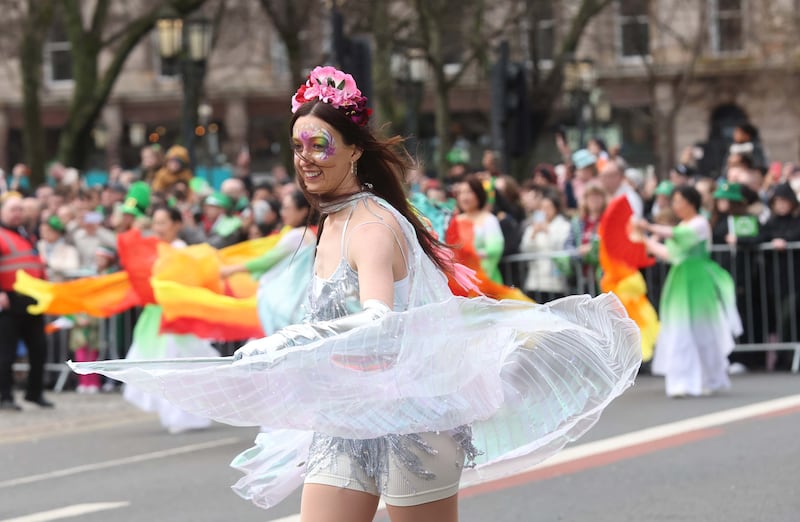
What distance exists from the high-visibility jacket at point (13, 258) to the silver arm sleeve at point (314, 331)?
9.77 m

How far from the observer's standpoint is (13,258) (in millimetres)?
13656

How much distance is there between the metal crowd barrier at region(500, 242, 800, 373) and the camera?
14.9m

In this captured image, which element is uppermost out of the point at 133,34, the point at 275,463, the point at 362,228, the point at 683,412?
the point at 133,34

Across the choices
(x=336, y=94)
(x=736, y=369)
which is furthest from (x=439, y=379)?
(x=736, y=369)

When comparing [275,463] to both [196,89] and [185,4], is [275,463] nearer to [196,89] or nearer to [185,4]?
[196,89]

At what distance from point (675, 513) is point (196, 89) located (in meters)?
14.7

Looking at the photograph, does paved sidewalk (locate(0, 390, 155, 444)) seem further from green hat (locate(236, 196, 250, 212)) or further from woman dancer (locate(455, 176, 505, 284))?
woman dancer (locate(455, 176, 505, 284))

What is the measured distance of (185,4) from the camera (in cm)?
2528

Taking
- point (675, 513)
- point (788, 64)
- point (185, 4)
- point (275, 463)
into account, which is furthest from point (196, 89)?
point (788, 64)

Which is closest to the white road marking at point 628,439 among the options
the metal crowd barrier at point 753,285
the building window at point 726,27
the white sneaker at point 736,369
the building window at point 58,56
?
the white sneaker at point 736,369

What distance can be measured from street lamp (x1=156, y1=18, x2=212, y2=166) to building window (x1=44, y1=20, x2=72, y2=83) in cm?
2820

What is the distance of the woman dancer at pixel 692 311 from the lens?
12.8 meters

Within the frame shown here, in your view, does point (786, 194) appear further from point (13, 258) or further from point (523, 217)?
point (13, 258)

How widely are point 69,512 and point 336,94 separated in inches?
179
